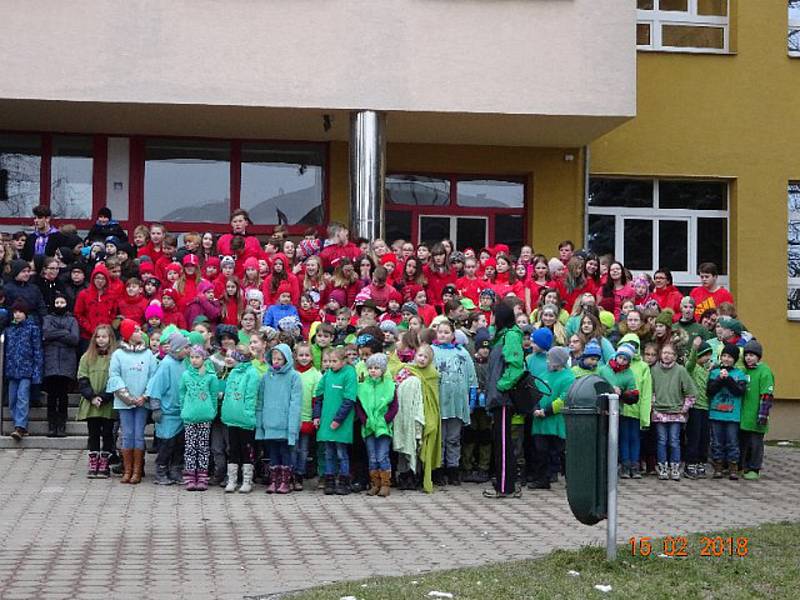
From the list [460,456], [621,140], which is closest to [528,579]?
[460,456]

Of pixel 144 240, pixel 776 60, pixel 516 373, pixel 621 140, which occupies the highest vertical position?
pixel 776 60

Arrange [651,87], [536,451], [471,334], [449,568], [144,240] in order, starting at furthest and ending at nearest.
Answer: [651,87] → [144,240] → [471,334] → [536,451] → [449,568]

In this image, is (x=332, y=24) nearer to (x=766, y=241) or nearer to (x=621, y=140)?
(x=621, y=140)

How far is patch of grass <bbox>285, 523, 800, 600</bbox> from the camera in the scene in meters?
8.18

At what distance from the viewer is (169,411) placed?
13547 millimetres

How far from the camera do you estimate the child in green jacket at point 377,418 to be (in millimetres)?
13281

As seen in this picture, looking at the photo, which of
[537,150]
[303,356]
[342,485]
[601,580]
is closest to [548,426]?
[342,485]

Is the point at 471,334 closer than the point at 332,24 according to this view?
Yes

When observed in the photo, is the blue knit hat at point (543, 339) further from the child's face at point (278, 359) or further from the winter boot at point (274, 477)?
the winter boot at point (274, 477)

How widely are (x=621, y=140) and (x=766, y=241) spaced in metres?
2.90

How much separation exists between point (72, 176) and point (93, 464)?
9034mm

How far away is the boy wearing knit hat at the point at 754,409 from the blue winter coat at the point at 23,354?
802 cm

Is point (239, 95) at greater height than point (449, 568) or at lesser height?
greater

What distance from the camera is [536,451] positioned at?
45.8 ft
